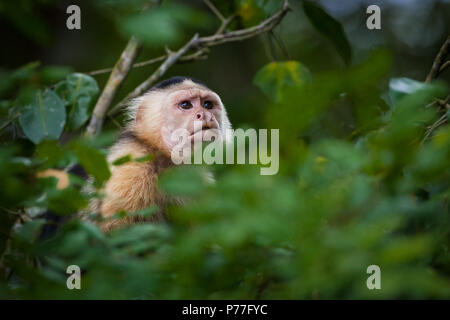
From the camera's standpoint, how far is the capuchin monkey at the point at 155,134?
15.4 ft

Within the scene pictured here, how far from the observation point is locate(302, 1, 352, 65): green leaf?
5258 mm

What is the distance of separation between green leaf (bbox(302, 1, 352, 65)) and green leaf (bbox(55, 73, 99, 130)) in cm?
217

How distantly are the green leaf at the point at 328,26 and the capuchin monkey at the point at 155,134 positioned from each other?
48.7 inches

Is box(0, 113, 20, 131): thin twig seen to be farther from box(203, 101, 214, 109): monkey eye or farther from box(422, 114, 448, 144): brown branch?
box(422, 114, 448, 144): brown branch

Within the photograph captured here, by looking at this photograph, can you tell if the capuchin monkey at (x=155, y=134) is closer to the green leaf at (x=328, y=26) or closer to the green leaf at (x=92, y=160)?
the green leaf at (x=328, y=26)

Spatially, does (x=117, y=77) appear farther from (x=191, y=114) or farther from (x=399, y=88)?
(x=399, y=88)

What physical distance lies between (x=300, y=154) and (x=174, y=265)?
566mm

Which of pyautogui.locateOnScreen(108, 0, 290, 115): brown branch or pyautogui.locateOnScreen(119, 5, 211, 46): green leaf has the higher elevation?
pyautogui.locateOnScreen(108, 0, 290, 115): brown branch

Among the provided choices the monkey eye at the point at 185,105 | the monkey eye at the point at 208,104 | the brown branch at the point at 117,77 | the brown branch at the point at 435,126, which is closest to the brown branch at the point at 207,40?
the brown branch at the point at 117,77

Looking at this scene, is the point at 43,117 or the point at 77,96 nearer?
the point at 43,117

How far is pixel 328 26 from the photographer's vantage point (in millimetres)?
5281

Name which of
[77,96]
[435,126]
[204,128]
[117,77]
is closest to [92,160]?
[435,126]

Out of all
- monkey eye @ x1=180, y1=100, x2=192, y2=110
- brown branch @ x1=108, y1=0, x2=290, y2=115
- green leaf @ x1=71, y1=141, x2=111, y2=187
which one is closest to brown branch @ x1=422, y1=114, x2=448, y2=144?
green leaf @ x1=71, y1=141, x2=111, y2=187

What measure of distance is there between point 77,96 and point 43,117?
0.50 metres
